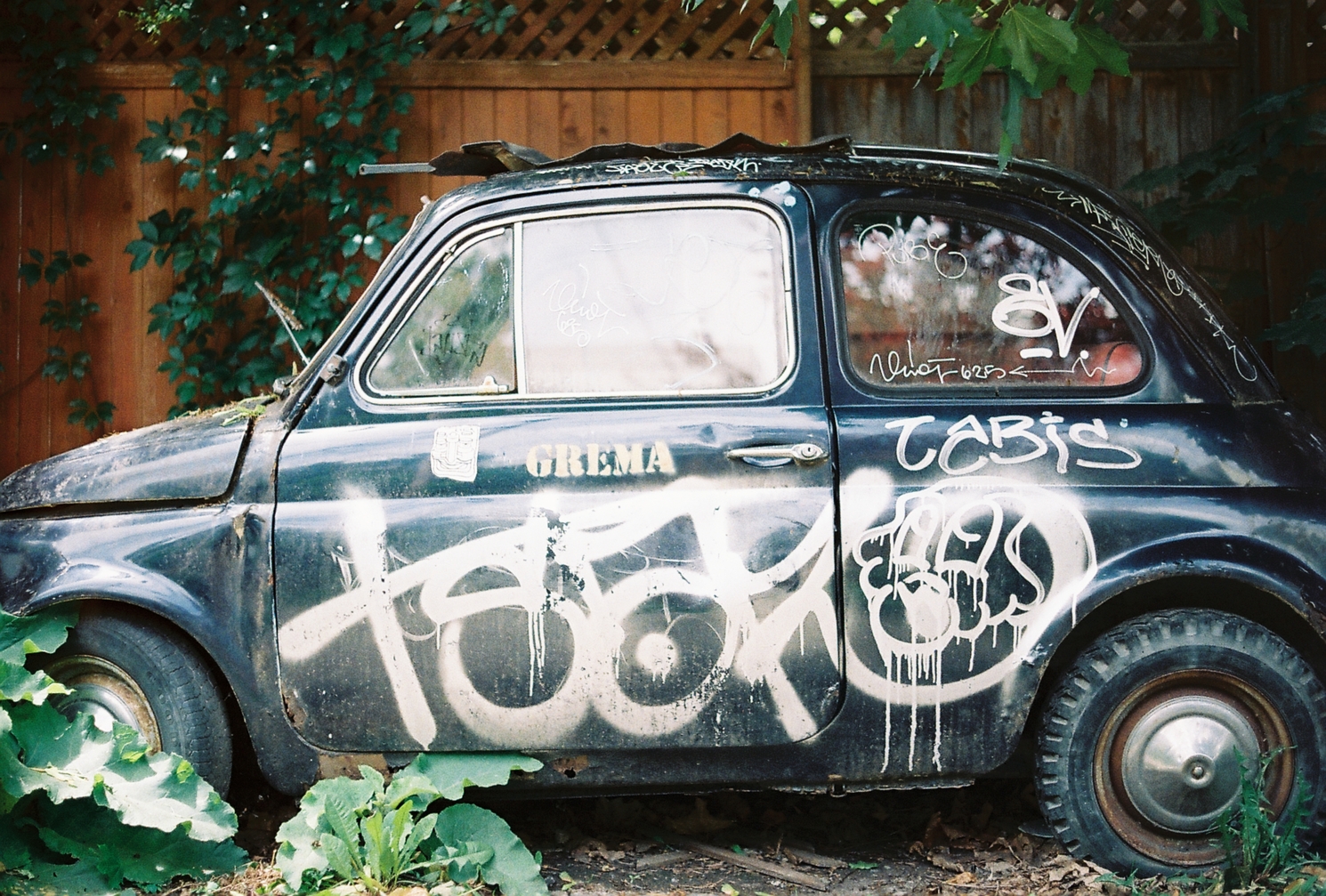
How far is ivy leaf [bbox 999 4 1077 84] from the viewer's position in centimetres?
282

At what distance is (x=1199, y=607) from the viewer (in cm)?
304

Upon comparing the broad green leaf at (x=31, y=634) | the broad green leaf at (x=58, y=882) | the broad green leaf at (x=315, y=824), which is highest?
the broad green leaf at (x=31, y=634)

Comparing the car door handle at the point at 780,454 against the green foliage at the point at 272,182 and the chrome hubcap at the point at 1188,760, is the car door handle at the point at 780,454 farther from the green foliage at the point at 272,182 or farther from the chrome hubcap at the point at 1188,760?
the green foliage at the point at 272,182

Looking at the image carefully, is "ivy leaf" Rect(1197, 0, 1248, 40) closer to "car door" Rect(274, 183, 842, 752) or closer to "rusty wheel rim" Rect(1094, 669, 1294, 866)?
"car door" Rect(274, 183, 842, 752)

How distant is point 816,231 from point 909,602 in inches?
41.2

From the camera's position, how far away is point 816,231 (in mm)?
3113

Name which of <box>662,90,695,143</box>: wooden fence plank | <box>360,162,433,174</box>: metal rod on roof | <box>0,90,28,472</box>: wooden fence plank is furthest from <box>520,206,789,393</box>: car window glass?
<box>0,90,28,472</box>: wooden fence plank

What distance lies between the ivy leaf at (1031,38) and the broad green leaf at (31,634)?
9.48 feet

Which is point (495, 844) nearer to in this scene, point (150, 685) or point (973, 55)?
point (150, 685)

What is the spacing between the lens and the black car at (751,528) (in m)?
2.94

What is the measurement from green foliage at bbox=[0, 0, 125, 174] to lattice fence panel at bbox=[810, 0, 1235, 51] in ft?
11.4

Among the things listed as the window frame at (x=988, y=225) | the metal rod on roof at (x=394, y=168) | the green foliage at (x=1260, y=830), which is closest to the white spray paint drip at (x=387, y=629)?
the metal rod on roof at (x=394, y=168)

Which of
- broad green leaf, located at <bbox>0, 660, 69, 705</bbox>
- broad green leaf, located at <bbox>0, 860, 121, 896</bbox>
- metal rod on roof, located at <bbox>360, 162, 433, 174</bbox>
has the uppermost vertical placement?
metal rod on roof, located at <bbox>360, 162, 433, 174</bbox>

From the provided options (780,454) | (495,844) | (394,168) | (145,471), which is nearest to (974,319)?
(780,454)
